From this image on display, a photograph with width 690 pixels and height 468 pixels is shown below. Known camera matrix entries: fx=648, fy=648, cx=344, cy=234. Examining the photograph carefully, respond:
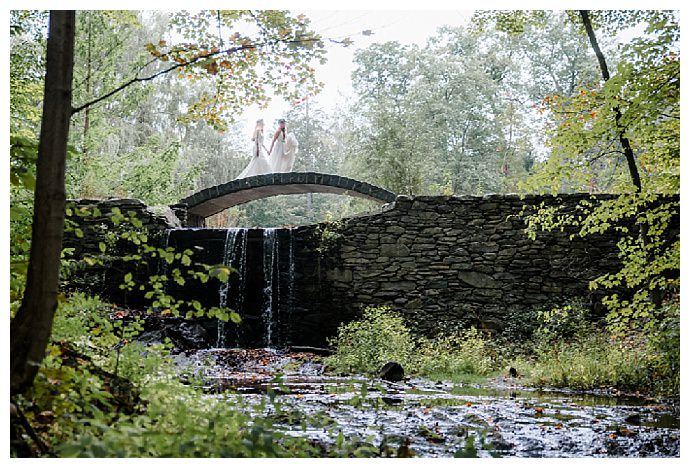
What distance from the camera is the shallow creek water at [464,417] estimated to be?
327 centimetres

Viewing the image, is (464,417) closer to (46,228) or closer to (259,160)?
(46,228)

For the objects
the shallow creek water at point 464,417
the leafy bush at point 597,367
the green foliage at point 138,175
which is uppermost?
the green foliage at point 138,175

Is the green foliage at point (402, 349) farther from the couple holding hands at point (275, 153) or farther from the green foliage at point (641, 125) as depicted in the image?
the couple holding hands at point (275, 153)

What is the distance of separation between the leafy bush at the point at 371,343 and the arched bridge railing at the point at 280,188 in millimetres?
2100

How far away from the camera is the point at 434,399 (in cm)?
488

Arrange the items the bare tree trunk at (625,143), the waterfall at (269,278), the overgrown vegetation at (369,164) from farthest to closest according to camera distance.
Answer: the waterfall at (269,278) < the bare tree trunk at (625,143) < the overgrown vegetation at (369,164)

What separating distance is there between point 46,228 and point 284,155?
378 inches

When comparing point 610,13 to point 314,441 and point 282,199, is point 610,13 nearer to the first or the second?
point 314,441

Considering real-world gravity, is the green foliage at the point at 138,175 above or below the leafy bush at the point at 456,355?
above

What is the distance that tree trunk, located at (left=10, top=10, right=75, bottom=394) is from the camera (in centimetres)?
235

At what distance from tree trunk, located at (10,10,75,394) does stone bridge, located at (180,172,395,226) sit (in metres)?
7.02

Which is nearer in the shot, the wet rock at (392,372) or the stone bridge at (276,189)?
the wet rock at (392,372)

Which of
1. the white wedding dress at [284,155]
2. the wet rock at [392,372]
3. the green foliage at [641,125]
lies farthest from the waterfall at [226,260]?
the green foliage at [641,125]
